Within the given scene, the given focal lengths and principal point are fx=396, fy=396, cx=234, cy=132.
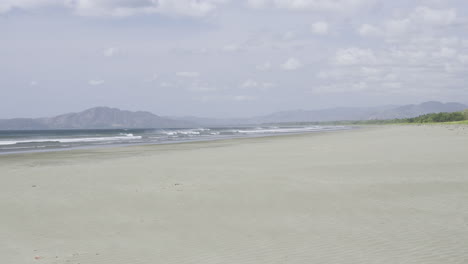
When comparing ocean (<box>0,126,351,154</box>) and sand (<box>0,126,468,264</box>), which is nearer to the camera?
sand (<box>0,126,468,264</box>)

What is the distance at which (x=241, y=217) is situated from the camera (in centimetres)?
713

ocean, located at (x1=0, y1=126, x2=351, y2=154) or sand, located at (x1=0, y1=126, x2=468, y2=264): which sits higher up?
ocean, located at (x1=0, y1=126, x2=351, y2=154)

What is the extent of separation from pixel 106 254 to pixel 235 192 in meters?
4.43

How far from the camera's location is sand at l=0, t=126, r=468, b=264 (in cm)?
528

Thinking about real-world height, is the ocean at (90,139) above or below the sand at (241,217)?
above

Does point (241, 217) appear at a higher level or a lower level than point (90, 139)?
lower

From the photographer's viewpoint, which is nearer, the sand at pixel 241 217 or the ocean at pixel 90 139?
the sand at pixel 241 217

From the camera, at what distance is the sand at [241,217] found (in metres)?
5.28

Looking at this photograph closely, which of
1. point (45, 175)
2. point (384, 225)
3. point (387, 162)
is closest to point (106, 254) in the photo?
point (384, 225)

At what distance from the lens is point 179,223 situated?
22.2ft

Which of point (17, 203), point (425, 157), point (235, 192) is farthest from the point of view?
point (425, 157)

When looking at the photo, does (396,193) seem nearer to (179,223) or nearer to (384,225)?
(384,225)

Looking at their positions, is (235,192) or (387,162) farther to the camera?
(387,162)

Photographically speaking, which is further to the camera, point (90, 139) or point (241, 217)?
point (90, 139)
